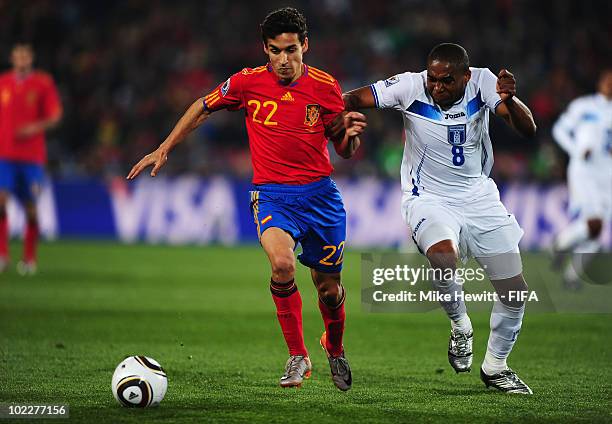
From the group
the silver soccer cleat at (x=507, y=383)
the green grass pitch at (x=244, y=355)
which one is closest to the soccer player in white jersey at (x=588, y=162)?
the green grass pitch at (x=244, y=355)

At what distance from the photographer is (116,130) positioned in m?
19.8

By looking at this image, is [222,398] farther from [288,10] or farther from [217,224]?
[217,224]

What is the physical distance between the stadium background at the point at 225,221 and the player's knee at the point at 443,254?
746 mm

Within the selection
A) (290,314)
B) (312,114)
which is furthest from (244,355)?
(312,114)

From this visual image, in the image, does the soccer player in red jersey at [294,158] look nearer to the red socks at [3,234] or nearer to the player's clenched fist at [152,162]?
the player's clenched fist at [152,162]

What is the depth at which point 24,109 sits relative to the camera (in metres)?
13.0

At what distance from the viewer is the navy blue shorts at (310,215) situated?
6062 mm

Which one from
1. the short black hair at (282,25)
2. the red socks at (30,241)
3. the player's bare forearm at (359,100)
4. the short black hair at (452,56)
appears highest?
the short black hair at (282,25)

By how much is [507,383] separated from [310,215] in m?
1.51

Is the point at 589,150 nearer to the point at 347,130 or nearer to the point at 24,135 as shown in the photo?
the point at 347,130

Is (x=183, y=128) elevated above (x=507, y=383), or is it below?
above

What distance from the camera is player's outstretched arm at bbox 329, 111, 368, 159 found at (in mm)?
5809

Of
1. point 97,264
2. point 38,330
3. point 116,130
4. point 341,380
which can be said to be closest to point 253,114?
point 341,380

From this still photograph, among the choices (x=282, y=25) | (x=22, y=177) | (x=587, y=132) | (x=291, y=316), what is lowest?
(x=291, y=316)
